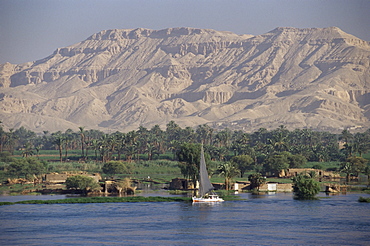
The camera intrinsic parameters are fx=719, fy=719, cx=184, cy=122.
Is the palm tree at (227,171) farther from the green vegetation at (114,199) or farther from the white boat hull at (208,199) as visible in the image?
the green vegetation at (114,199)

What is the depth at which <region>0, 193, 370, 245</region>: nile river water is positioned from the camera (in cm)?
7481

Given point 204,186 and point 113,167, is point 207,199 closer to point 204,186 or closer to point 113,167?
point 204,186

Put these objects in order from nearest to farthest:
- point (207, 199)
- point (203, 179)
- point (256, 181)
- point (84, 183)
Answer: point (203, 179)
point (207, 199)
point (84, 183)
point (256, 181)

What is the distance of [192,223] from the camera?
8538 cm

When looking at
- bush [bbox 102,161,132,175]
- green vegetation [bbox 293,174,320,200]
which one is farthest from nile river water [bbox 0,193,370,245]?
bush [bbox 102,161,132,175]

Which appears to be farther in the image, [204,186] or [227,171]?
[227,171]

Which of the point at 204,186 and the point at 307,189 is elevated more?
the point at 204,186

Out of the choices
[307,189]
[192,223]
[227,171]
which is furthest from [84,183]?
[192,223]

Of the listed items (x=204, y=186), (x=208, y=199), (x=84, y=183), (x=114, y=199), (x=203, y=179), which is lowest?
(x=114, y=199)

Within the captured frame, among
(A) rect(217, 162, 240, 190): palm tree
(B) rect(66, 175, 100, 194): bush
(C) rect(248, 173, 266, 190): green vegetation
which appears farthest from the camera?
(C) rect(248, 173, 266, 190): green vegetation

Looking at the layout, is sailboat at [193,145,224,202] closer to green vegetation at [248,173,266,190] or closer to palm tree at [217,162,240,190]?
palm tree at [217,162,240,190]

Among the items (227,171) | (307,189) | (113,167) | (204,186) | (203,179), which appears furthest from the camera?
(113,167)

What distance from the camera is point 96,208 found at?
9944 cm

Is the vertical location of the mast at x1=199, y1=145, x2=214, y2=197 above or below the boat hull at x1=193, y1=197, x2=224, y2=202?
above
